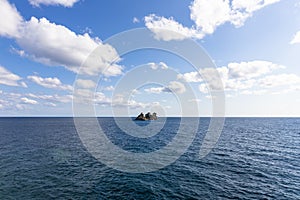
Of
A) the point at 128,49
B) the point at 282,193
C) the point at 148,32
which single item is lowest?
the point at 282,193

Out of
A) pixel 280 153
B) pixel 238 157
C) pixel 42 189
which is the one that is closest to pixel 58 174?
pixel 42 189

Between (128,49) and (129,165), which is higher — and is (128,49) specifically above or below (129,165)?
A: above

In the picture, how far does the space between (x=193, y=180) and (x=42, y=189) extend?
23.4m

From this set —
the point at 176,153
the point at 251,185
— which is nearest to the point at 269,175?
the point at 251,185

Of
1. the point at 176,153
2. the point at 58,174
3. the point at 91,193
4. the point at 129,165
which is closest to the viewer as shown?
the point at 91,193

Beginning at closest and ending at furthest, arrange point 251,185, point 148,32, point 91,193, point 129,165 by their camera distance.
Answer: point 91,193, point 251,185, point 148,32, point 129,165

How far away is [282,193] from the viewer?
25734mm

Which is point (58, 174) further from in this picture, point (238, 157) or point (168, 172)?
point (238, 157)

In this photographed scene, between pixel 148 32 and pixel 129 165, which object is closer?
pixel 148 32

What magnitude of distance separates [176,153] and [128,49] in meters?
32.7

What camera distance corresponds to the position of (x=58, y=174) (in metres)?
32.6

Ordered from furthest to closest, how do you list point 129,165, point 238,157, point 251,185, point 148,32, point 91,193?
point 238,157 < point 129,165 < point 148,32 < point 251,185 < point 91,193

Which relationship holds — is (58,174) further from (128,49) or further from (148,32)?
(148,32)

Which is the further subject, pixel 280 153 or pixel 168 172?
pixel 280 153
